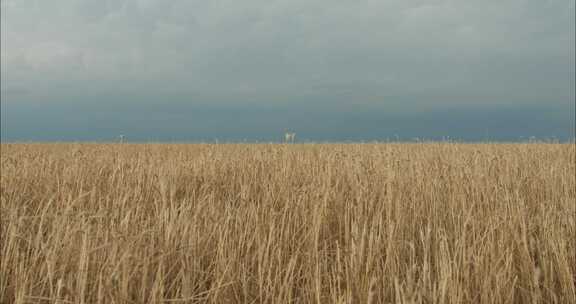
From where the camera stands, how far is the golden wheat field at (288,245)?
2100 mm

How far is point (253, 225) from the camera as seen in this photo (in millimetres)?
3012

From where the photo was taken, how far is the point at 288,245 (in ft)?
9.37

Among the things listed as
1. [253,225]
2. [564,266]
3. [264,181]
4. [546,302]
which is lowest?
[546,302]

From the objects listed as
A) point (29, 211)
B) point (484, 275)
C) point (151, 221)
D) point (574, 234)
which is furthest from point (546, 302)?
point (29, 211)

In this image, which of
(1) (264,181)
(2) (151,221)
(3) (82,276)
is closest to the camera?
(3) (82,276)

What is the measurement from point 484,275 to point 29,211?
3474mm

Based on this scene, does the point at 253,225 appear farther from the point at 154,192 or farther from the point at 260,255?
the point at 154,192

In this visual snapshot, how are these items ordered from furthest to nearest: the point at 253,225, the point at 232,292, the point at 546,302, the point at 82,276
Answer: the point at 253,225 → the point at 546,302 → the point at 232,292 → the point at 82,276

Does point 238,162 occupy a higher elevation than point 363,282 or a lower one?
higher

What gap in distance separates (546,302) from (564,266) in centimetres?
20

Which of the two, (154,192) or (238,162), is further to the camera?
(238,162)

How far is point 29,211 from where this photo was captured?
400cm

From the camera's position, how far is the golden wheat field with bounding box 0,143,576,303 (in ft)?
6.89

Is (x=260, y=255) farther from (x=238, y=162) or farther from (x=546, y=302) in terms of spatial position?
(x=238, y=162)
